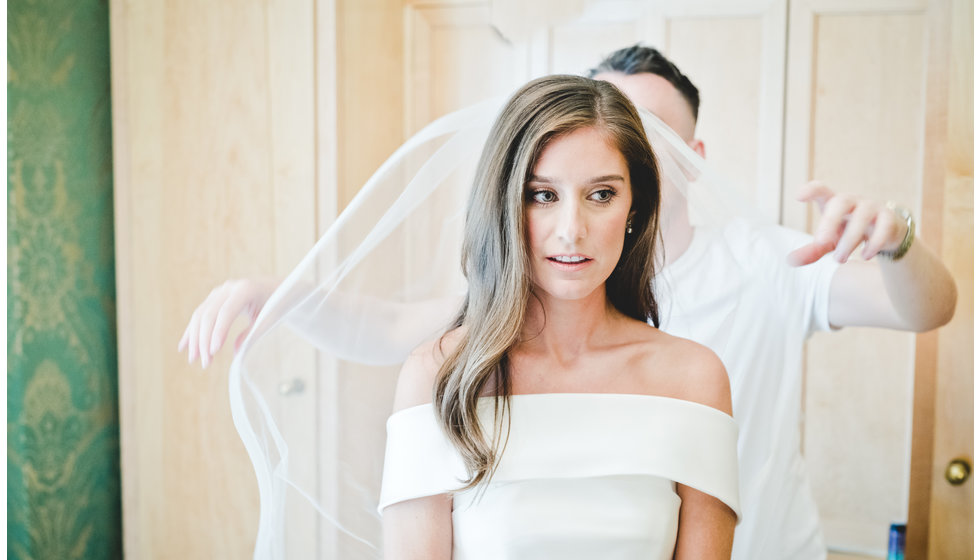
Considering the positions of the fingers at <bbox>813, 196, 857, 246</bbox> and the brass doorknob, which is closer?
the fingers at <bbox>813, 196, 857, 246</bbox>

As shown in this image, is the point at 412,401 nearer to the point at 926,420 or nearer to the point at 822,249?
the point at 822,249

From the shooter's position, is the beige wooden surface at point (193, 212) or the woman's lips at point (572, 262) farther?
the beige wooden surface at point (193, 212)

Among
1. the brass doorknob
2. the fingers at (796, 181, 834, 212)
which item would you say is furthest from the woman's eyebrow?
the brass doorknob

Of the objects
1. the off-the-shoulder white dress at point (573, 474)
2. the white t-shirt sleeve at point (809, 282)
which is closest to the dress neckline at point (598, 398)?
the off-the-shoulder white dress at point (573, 474)

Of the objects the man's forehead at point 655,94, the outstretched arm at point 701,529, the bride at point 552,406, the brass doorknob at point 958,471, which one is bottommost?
the brass doorknob at point 958,471

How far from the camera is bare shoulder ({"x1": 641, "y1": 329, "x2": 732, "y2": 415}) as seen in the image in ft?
3.60

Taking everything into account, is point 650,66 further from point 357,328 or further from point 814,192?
point 357,328

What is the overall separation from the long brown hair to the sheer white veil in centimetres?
18

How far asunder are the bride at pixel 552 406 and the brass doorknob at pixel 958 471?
661 millimetres

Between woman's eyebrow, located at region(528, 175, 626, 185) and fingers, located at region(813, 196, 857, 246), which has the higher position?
woman's eyebrow, located at region(528, 175, 626, 185)

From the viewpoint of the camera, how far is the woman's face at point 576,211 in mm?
989

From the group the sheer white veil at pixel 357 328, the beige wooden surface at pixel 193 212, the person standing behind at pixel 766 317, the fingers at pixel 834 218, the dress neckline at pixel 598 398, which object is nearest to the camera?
the fingers at pixel 834 218

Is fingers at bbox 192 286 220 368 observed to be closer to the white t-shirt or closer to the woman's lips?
the woman's lips

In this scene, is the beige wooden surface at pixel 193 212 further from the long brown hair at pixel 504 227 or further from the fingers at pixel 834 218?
the fingers at pixel 834 218
